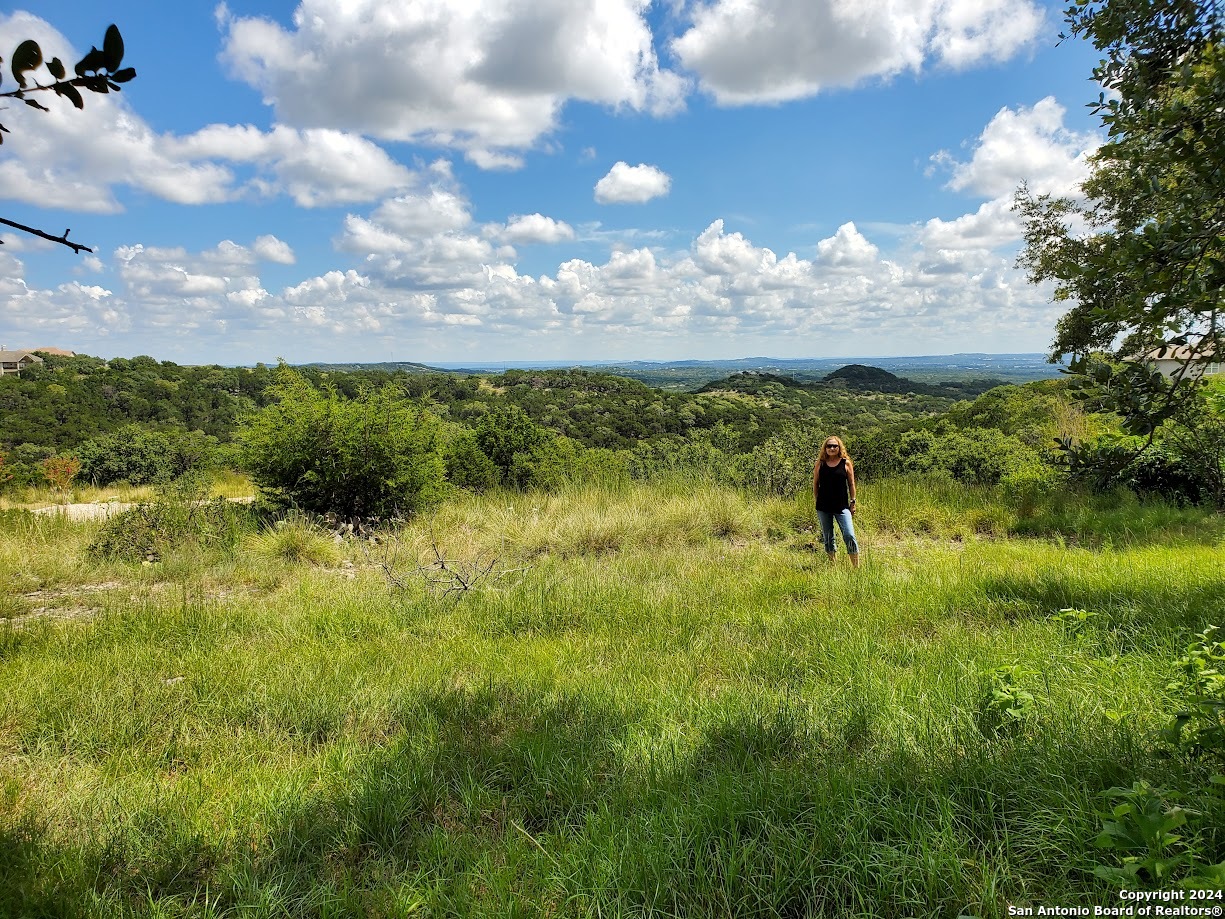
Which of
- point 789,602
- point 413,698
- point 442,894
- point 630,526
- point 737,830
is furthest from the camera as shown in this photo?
point 630,526

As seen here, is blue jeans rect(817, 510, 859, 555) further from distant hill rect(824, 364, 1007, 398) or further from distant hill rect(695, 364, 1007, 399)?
distant hill rect(824, 364, 1007, 398)

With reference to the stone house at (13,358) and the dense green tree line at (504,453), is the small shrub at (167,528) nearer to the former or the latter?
the dense green tree line at (504,453)

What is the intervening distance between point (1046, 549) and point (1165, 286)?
21.4ft

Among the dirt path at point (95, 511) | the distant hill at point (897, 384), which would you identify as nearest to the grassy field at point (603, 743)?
the dirt path at point (95, 511)

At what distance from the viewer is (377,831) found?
2.48 metres

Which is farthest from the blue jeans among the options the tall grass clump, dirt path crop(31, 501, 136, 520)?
dirt path crop(31, 501, 136, 520)

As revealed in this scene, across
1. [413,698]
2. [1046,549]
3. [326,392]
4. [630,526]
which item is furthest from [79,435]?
[1046,549]

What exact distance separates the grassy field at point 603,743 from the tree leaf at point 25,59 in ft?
8.46

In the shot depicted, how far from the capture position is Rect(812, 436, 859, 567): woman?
7410 millimetres

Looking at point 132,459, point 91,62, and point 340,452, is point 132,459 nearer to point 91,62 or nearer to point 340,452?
point 340,452

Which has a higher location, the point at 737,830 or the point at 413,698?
the point at 737,830

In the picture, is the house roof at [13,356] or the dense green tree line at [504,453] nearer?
the dense green tree line at [504,453]

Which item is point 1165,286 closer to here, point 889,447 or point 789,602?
point 789,602

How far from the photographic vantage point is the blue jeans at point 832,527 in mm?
7320
